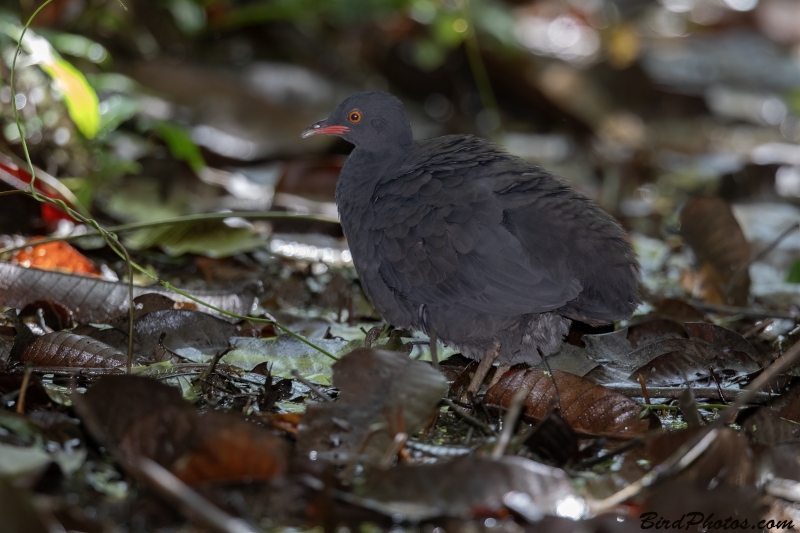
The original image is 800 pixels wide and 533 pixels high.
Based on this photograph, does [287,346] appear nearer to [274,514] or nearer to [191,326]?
[191,326]

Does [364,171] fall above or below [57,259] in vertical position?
above

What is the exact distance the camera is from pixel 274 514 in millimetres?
2191

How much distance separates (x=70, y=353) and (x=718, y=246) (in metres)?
3.65

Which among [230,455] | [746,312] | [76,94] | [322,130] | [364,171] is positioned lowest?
[746,312]

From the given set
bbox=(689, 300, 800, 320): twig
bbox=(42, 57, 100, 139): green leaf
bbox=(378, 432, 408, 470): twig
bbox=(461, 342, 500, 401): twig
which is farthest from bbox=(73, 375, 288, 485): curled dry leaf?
bbox=(42, 57, 100, 139): green leaf

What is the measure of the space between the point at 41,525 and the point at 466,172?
2.24 meters

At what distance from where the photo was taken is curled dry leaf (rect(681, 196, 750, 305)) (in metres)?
4.83

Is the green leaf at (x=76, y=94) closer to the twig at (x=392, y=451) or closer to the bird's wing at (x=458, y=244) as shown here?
the bird's wing at (x=458, y=244)

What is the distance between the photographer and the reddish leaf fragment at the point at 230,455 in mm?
2188

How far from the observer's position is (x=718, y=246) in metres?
4.91

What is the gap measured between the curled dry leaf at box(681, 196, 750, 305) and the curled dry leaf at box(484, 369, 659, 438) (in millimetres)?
2084

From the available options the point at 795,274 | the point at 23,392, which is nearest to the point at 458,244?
the point at 23,392

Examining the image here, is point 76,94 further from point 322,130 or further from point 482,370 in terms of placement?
point 482,370

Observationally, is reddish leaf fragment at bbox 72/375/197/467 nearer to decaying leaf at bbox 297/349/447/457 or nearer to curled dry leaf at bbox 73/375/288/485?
curled dry leaf at bbox 73/375/288/485
